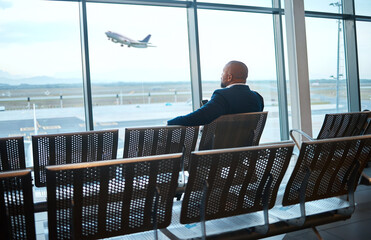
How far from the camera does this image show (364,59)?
8.74m

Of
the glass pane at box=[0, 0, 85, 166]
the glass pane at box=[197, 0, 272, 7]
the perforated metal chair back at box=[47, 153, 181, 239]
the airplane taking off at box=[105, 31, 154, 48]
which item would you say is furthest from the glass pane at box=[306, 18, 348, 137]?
the perforated metal chair back at box=[47, 153, 181, 239]

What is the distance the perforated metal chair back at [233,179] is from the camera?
1640 millimetres

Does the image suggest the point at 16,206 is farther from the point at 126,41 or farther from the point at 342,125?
the point at 126,41

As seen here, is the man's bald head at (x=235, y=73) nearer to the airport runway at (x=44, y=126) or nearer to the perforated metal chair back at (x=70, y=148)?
the perforated metal chair back at (x=70, y=148)

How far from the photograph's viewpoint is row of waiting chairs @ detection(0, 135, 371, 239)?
4.59 feet

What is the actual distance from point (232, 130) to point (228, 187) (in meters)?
0.87

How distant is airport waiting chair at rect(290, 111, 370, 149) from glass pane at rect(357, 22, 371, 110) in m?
5.61

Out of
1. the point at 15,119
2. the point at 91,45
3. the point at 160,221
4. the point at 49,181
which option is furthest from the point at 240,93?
the point at 15,119

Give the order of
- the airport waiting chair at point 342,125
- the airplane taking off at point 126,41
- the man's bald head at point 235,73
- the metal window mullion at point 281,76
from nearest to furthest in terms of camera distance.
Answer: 1. the man's bald head at point 235,73
2. the airport waiting chair at point 342,125
3. the airplane taking off at point 126,41
4. the metal window mullion at point 281,76

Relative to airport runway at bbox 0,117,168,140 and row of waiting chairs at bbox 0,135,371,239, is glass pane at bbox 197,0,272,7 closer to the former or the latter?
airport runway at bbox 0,117,168,140

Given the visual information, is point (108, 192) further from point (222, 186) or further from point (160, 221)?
point (222, 186)

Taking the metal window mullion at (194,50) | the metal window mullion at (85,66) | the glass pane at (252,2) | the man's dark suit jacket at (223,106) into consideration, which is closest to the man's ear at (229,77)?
the man's dark suit jacket at (223,106)

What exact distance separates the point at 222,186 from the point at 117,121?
16.7 ft

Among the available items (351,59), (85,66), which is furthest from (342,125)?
(351,59)
